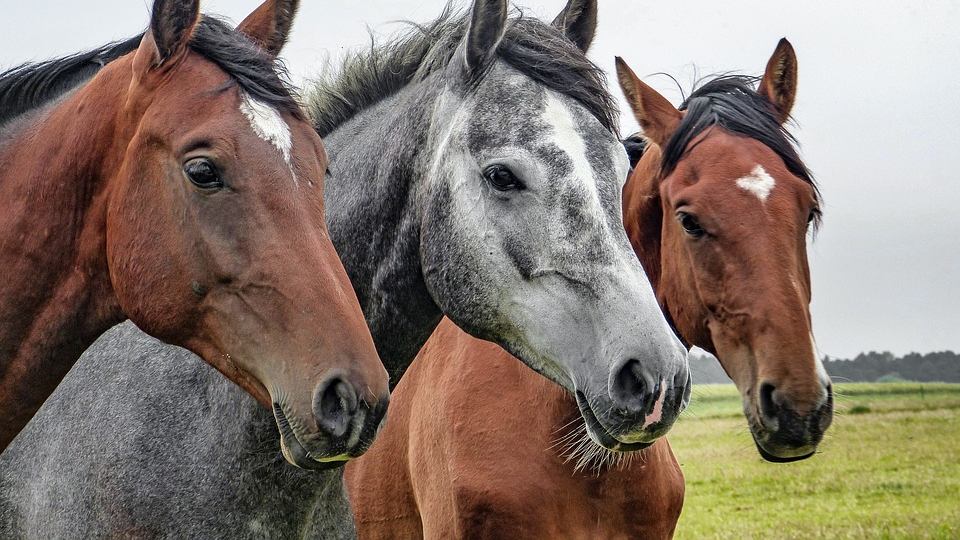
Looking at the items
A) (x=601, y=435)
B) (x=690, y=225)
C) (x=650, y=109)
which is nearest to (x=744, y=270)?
(x=690, y=225)

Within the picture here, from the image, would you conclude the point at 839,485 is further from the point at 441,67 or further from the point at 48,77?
the point at 48,77

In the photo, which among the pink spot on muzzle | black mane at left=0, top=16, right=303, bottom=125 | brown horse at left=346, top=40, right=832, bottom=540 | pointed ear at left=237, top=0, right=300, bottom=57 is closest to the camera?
the pink spot on muzzle

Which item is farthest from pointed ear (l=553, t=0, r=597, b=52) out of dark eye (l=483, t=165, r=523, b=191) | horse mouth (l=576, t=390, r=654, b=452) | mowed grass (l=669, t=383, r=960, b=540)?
horse mouth (l=576, t=390, r=654, b=452)

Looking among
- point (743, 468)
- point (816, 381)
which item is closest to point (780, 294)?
point (816, 381)

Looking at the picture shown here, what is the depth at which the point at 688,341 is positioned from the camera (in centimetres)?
479

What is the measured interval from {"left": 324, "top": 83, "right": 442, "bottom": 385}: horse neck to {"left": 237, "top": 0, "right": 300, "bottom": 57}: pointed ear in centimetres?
59

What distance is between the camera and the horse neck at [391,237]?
12.4 ft

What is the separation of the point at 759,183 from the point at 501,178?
5.53 ft

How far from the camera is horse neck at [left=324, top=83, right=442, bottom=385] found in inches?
148

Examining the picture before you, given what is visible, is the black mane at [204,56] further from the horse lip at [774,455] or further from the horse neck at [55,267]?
the horse lip at [774,455]

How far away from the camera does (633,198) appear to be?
206 inches

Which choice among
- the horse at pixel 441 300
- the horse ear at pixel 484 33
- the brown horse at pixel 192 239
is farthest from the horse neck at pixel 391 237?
the brown horse at pixel 192 239

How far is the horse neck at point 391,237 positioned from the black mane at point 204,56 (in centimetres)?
62

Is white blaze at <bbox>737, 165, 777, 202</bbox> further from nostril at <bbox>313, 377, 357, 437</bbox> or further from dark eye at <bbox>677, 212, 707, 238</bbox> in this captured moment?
nostril at <bbox>313, 377, 357, 437</bbox>
